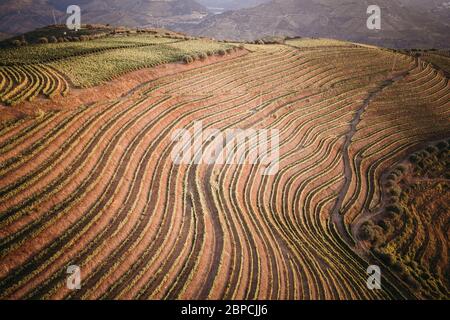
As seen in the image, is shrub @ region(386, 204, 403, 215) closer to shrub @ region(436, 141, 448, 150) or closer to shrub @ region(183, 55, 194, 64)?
shrub @ region(436, 141, 448, 150)

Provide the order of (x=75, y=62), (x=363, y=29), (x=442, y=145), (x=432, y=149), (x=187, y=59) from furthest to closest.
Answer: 1. (x=363, y=29)
2. (x=442, y=145)
3. (x=432, y=149)
4. (x=187, y=59)
5. (x=75, y=62)

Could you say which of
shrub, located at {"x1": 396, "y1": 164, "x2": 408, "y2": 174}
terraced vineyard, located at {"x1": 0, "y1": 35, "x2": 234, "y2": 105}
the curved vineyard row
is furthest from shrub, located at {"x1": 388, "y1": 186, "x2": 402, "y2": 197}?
the curved vineyard row

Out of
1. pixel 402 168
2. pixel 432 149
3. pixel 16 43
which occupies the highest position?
pixel 16 43

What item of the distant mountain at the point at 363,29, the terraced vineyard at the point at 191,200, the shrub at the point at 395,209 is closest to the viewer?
the terraced vineyard at the point at 191,200

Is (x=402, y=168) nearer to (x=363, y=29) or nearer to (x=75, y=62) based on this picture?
(x=75, y=62)

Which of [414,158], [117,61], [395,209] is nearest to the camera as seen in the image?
[395,209]

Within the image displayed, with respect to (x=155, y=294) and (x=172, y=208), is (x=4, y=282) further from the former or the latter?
(x=172, y=208)

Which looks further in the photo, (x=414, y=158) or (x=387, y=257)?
(x=414, y=158)

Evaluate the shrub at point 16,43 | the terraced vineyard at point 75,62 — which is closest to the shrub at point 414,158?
the terraced vineyard at point 75,62

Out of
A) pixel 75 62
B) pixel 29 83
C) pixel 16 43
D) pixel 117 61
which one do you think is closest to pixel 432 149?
pixel 117 61

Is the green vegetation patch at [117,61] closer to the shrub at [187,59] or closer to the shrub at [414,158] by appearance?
the shrub at [187,59]
